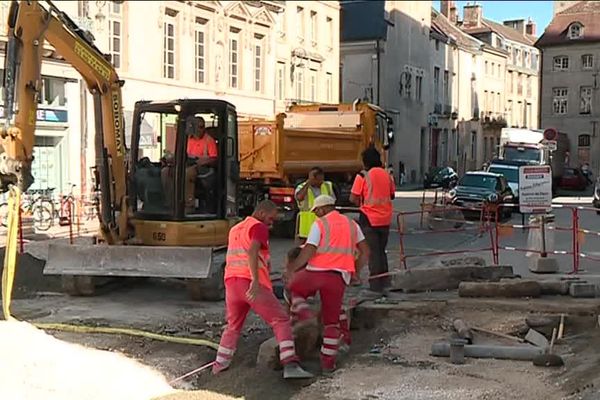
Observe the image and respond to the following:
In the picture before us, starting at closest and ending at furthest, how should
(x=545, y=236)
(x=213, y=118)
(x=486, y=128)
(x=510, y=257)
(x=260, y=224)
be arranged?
(x=260, y=224) < (x=213, y=118) < (x=545, y=236) < (x=510, y=257) < (x=486, y=128)

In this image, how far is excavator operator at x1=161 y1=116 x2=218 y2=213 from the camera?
11.3 meters

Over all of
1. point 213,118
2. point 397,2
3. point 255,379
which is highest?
point 397,2

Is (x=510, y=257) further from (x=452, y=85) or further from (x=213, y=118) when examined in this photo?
(x=452, y=85)

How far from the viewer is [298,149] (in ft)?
61.2

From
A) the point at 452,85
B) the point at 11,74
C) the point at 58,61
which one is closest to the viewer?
the point at 11,74

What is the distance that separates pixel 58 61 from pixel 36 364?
65.3 ft

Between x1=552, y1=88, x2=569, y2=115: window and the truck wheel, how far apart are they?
26.2 m

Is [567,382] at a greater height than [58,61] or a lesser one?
lesser

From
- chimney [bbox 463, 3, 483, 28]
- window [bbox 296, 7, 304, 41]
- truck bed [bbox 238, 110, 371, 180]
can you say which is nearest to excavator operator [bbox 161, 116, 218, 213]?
truck bed [bbox 238, 110, 371, 180]

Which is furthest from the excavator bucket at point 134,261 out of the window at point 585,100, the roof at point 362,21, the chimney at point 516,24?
the chimney at point 516,24

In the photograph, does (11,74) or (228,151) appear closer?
(11,74)

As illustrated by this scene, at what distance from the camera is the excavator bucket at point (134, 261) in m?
10.6

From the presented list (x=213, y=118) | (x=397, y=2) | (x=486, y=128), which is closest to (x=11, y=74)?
(x=213, y=118)

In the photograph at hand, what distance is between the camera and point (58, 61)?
25469mm
